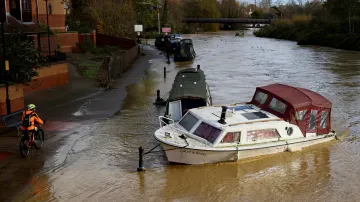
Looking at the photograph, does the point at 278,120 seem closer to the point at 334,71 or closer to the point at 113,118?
the point at 113,118

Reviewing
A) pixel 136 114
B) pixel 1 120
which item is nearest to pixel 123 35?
pixel 136 114

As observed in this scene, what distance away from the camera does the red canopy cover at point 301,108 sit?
56.8ft

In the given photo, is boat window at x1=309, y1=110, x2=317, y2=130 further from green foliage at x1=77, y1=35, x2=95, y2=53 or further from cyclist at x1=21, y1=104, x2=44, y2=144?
green foliage at x1=77, y1=35, x2=95, y2=53

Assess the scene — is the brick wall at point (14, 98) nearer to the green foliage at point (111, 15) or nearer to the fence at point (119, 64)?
the fence at point (119, 64)

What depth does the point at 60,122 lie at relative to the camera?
2009cm

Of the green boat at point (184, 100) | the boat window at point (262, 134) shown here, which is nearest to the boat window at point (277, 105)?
the boat window at point (262, 134)

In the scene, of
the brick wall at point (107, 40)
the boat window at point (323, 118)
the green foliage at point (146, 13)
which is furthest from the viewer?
the green foliage at point (146, 13)

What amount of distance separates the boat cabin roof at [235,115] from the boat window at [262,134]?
1.58 feet

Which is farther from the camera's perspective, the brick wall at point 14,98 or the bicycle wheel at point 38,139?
the brick wall at point 14,98

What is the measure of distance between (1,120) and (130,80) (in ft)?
57.6

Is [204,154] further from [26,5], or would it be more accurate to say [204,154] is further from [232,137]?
[26,5]

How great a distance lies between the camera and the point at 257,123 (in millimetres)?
16125

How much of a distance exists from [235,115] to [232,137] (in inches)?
67.3

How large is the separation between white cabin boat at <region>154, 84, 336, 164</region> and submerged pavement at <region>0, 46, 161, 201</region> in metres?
4.16
